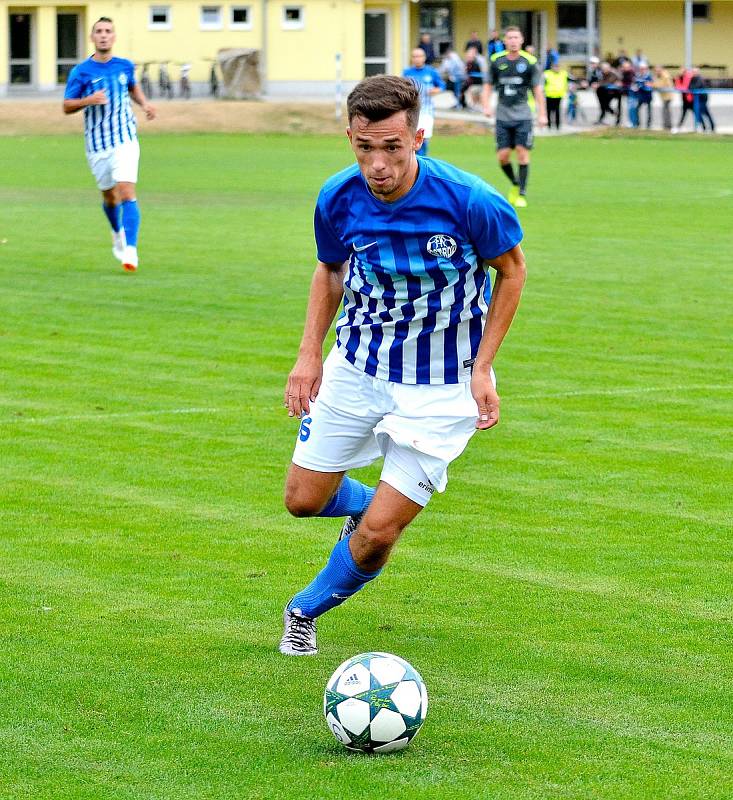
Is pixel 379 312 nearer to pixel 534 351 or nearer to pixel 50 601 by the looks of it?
pixel 50 601

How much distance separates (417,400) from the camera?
531 cm

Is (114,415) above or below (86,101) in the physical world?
below

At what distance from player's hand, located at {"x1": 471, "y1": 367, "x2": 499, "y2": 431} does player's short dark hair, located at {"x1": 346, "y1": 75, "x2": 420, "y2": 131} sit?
870 mm

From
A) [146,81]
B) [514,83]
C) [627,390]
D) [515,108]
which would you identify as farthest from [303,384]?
[146,81]

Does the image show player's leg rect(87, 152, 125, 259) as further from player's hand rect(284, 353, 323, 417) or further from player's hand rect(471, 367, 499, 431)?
player's hand rect(471, 367, 499, 431)

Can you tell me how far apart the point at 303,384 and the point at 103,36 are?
1042cm

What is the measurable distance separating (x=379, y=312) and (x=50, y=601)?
184 cm

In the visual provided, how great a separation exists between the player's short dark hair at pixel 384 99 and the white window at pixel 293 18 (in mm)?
52194

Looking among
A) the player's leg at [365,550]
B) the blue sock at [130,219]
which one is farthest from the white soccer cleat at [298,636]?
the blue sock at [130,219]

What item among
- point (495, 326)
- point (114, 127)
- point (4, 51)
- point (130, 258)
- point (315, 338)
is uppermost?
point (495, 326)

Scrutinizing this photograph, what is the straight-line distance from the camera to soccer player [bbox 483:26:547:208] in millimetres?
22594

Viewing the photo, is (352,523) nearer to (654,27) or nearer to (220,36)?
(220,36)

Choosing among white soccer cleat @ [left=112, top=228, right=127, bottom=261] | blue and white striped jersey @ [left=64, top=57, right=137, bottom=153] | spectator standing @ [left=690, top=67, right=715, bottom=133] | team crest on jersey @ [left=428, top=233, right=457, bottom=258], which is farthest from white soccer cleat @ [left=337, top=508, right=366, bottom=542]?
spectator standing @ [left=690, top=67, right=715, bottom=133]

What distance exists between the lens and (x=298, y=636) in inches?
216
